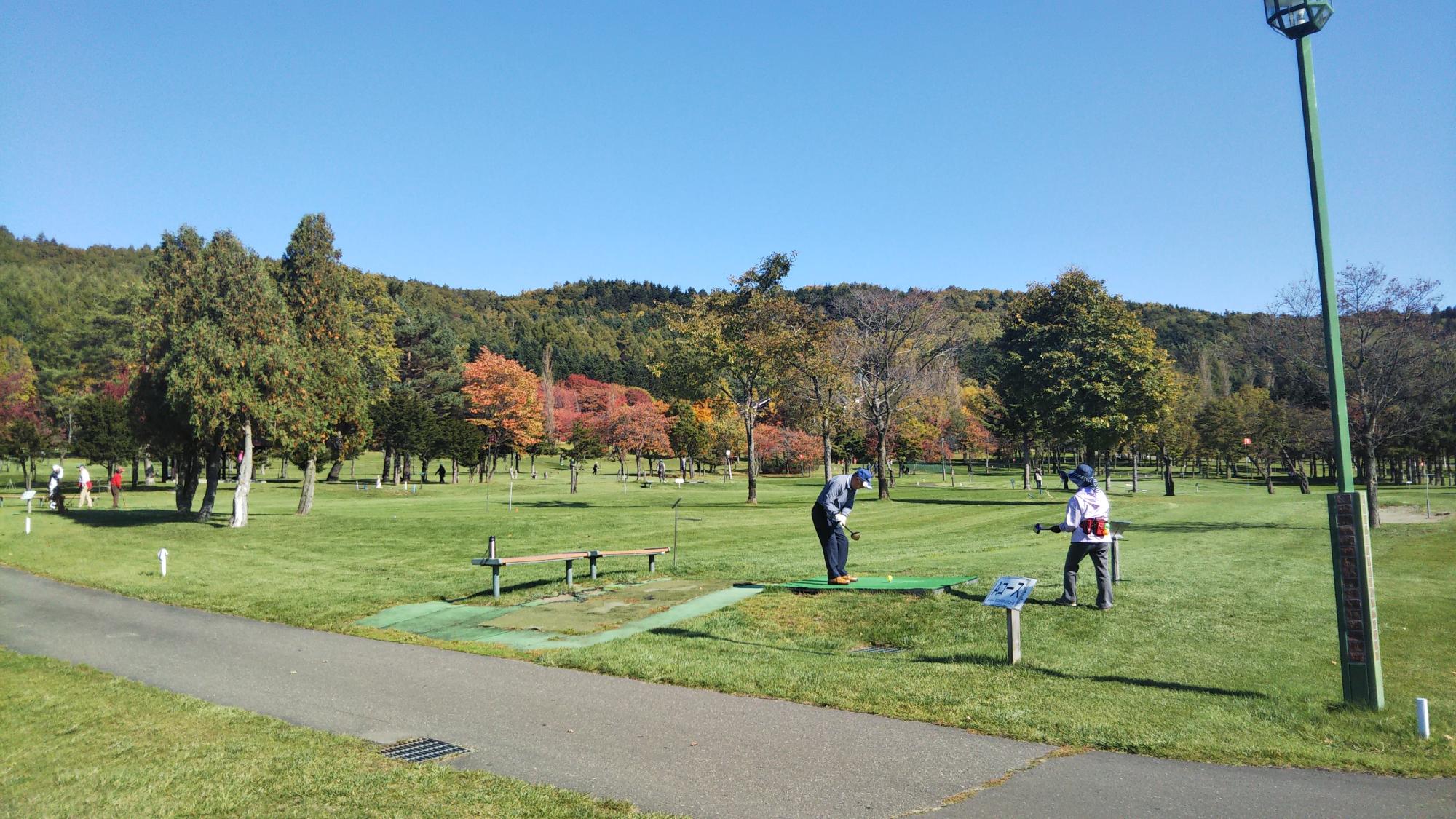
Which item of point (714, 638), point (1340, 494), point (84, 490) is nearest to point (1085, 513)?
point (1340, 494)

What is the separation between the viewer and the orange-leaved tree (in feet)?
268

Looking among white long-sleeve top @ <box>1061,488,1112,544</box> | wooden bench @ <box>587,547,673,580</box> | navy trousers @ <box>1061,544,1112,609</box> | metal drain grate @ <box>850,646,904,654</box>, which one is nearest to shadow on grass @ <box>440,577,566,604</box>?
wooden bench @ <box>587,547,673,580</box>

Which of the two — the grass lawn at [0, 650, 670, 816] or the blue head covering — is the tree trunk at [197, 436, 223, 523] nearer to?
the grass lawn at [0, 650, 670, 816]

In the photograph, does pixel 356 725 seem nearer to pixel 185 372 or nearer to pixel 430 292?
pixel 185 372

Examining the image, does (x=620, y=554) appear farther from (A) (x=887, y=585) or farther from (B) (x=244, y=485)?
(B) (x=244, y=485)

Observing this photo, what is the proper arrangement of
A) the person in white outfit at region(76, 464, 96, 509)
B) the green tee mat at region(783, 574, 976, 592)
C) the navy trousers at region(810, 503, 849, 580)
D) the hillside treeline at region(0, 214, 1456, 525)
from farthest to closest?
the person in white outfit at region(76, 464, 96, 509) < the hillside treeline at region(0, 214, 1456, 525) < the navy trousers at region(810, 503, 849, 580) < the green tee mat at region(783, 574, 976, 592)

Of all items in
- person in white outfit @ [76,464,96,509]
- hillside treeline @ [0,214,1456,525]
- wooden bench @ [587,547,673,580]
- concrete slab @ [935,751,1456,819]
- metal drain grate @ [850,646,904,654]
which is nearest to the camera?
concrete slab @ [935,751,1456,819]

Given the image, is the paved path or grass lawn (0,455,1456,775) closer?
the paved path

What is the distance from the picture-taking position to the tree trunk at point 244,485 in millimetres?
33275

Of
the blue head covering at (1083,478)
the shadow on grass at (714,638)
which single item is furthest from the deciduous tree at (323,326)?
the blue head covering at (1083,478)

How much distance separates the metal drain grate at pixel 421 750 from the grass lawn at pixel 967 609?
288 centimetres

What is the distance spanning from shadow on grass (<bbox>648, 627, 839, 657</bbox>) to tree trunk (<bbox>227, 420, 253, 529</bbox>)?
25766mm

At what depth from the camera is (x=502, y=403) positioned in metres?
82.1

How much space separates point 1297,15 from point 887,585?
25.9 ft
